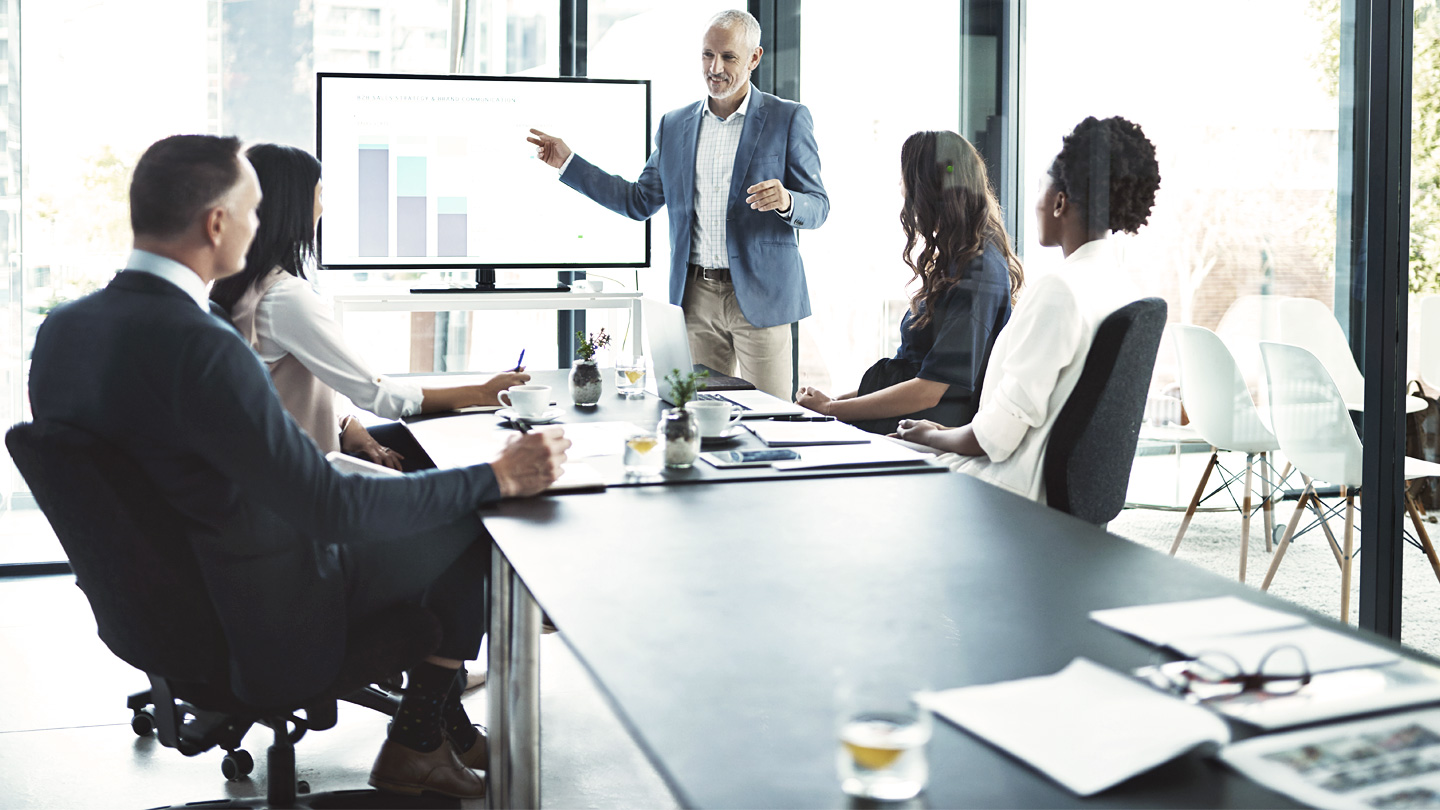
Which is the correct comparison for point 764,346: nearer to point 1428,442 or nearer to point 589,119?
point 589,119

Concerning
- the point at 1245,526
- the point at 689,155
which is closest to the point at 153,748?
the point at 689,155

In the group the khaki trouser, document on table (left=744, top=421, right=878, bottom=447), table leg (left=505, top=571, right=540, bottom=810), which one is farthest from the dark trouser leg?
the khaki trouser

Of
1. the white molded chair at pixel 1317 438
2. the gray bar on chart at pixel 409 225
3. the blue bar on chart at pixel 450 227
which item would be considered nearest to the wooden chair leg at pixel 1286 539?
the white molded chair at pixel 1317 438

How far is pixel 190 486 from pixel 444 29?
11.6 ft

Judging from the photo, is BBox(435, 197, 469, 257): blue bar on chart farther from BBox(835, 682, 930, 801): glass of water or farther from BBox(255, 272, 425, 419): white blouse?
BBox(835, 682, 930, 801): glass of water

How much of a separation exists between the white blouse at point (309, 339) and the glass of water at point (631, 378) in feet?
2.09

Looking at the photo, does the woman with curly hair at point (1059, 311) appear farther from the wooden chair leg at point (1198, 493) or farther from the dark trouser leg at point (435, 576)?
the dark trouser leg at point (435, 576)

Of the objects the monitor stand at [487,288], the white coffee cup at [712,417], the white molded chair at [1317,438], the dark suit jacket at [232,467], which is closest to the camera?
the dark suit jacket at [232,467]

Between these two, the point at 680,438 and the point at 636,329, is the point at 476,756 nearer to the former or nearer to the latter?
the point at 680,438

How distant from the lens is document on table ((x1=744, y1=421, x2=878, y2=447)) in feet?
7.82

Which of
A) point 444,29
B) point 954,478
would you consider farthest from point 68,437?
point 444,29

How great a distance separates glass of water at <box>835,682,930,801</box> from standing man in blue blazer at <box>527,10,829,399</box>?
3427mm

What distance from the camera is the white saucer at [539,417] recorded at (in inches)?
103

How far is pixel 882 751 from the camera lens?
2.97ft
